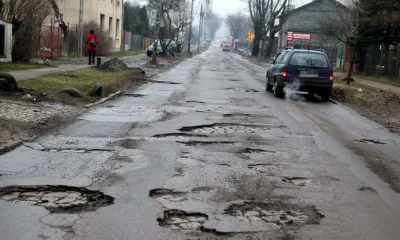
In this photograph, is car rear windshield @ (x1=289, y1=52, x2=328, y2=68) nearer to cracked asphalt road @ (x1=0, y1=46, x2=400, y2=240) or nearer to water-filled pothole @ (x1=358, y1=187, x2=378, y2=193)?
cracked asphalt road @ (x1=0, y1=46, x2=400, y2=240)

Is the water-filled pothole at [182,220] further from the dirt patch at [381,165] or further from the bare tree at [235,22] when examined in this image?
the bare tree at [235,22]

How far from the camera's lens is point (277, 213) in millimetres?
4711

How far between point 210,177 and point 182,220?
1.46 metres

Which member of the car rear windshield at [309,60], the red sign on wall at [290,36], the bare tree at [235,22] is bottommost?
the car rear windshield at [309,60]

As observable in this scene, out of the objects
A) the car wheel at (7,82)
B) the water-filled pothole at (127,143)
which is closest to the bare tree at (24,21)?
the car wheel at (7,82)

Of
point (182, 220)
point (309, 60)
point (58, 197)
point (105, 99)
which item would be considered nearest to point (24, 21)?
point (105, 99)

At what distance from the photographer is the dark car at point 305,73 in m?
15.1

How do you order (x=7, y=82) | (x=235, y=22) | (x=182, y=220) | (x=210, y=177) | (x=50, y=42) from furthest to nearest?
(x=235, y=22) < (x=50, y=42) < (x=7, y=82) < (x=210, y=177) < (x=182, y=220)

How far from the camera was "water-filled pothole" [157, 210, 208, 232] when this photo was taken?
4.27 meters

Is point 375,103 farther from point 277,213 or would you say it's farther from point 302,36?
point 302,36

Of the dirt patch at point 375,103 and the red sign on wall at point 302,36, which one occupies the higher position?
the red sign on wall at point 302,36

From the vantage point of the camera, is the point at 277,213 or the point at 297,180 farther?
the point at 297,180

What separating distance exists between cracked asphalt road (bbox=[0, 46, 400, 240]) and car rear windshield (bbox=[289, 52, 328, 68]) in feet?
15.7

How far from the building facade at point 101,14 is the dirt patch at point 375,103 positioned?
22.7 metres
